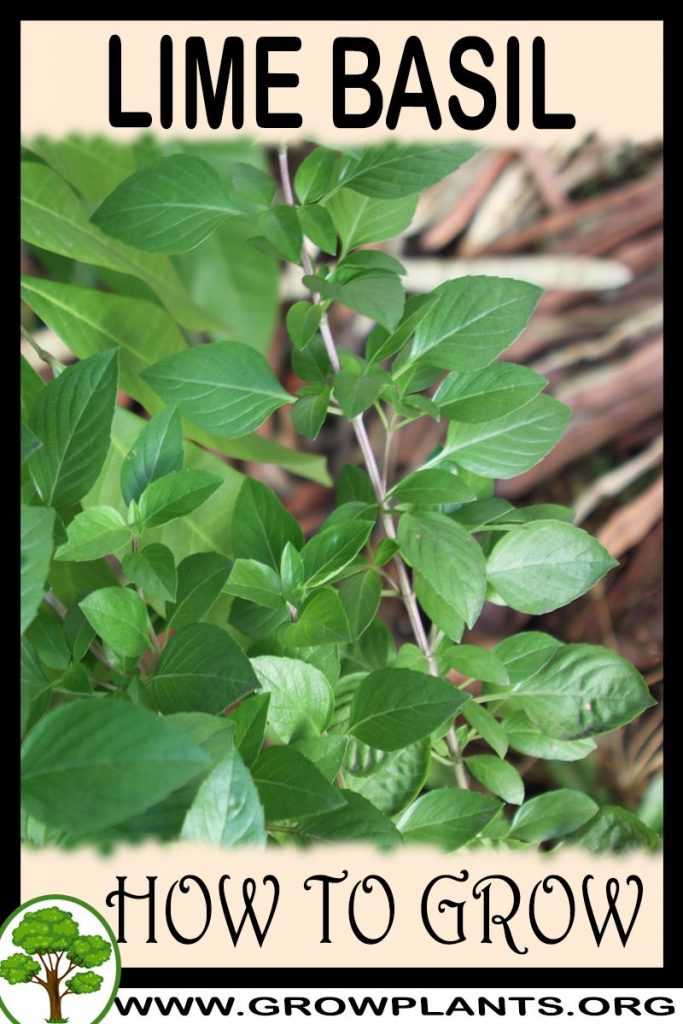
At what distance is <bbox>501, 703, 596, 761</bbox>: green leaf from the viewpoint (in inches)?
16.0

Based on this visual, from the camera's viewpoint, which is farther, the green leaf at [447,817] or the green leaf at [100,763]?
the green leaf at [447,817]

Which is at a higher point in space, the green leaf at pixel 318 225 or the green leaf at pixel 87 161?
the green leaf at pixel 87 161

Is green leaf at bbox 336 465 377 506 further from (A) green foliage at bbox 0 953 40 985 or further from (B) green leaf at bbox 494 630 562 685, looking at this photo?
(A) green foliage at bbox 0 953 40 985

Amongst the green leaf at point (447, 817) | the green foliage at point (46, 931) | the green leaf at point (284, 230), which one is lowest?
the green foliage at point (46, 931)

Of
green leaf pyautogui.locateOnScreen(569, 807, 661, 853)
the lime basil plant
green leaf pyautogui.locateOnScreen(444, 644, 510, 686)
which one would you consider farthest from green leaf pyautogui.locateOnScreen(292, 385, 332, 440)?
green leaf pyautogui.locateOnScreen(569, 807, 661, 853)

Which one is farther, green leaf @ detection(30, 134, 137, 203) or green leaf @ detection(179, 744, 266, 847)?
green leaf @ detection(30, 134, 137, 203)

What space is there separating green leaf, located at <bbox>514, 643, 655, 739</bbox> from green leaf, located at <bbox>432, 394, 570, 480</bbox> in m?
0.08

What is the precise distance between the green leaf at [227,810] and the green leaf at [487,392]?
0.15 meters

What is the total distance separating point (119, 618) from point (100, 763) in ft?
0.24

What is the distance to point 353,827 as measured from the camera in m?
0.32

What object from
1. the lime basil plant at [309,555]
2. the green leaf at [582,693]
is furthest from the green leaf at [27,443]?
the green leaf at [582,693]

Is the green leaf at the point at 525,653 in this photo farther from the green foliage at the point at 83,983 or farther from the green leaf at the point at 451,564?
the green foliage at the point at 83,983

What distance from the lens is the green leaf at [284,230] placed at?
0.34 metres

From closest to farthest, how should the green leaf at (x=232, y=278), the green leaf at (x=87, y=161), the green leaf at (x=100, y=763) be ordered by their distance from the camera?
the green leaf at (x=100, y=763), the green leaf at (x=87, y=161), the green leaf at (x=232, y=278)
